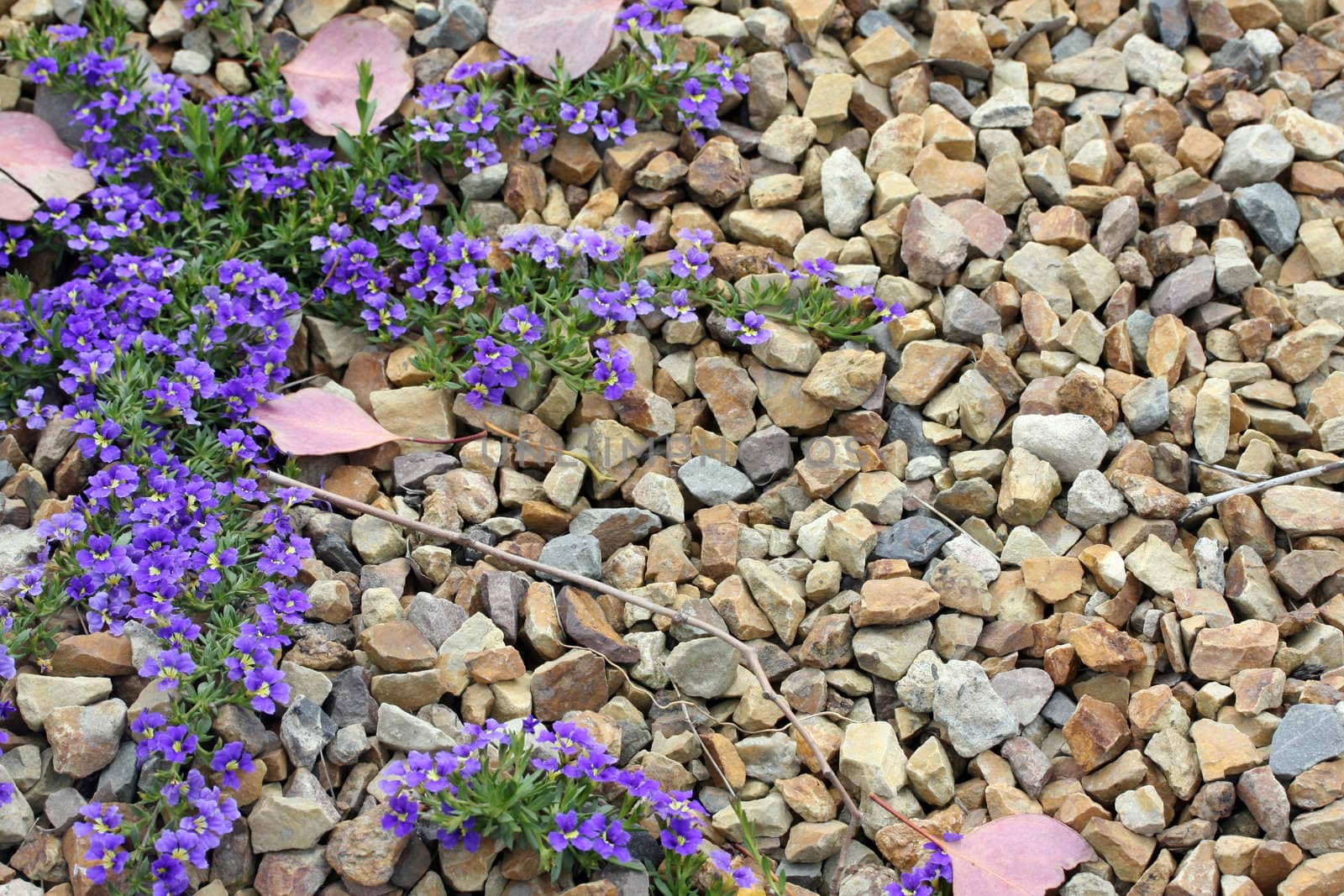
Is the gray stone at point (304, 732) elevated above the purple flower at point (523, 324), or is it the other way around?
the purple flower at point (523, 324)

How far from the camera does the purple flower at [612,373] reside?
3.29m

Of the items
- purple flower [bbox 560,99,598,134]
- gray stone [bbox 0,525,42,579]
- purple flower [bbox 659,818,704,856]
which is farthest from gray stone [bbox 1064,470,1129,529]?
gray stone [bbox 0,525,42,579]

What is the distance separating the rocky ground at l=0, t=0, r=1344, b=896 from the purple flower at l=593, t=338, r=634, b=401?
90 millimetres

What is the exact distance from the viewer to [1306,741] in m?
2.66

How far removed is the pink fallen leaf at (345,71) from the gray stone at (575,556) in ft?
4.83

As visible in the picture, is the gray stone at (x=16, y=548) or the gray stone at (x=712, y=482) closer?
the gray stone at (x=16, y=548)

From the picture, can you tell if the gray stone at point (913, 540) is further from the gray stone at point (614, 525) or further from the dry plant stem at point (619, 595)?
the gray stone at point (614, 525)

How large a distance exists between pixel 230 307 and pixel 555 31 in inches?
50.6

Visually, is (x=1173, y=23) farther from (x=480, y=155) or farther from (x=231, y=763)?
(x=231, y=763)

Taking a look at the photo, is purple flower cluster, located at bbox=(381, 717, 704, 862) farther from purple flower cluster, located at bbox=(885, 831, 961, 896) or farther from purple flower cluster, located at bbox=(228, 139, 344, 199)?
purple flower cluster, located at bbox=(228, 139, 344, 199)

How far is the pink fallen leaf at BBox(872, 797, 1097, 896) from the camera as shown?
258cm

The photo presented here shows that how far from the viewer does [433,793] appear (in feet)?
8.48

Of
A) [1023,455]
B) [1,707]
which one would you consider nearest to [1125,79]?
[1023,455]

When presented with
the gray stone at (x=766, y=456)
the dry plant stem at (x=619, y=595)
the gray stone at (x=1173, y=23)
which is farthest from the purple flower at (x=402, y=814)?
the gray stone at (x=1173, y=23)
